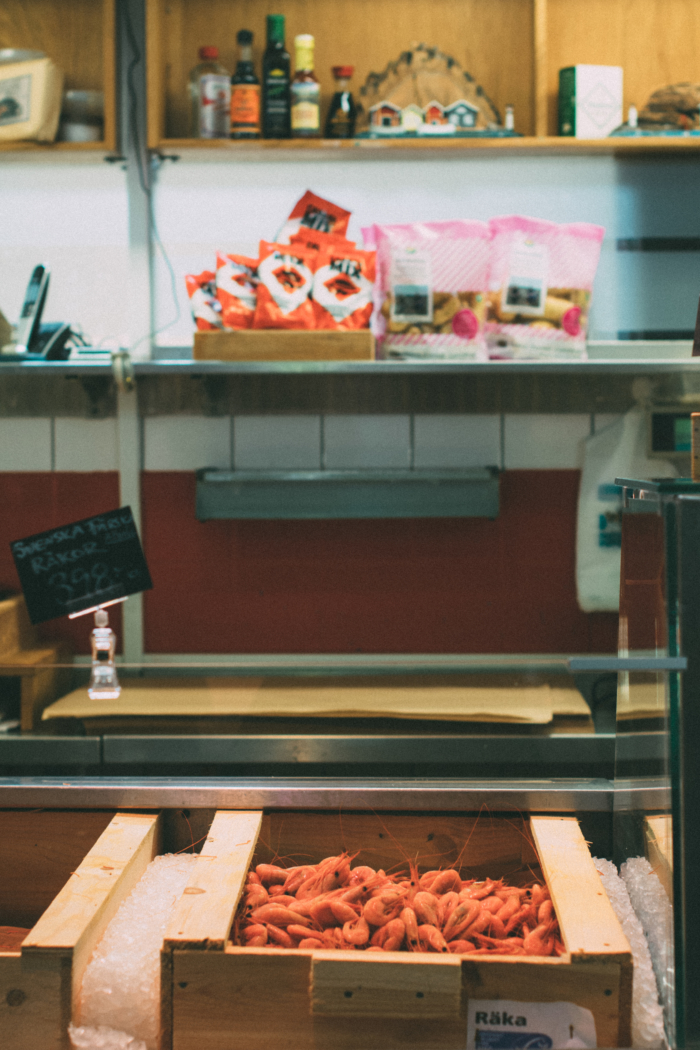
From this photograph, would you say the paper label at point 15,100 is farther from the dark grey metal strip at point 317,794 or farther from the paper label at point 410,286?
the dark grey metal strip at point 317,794

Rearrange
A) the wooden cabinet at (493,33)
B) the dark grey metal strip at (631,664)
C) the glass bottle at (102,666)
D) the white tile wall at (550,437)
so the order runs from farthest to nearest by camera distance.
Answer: the white tile wall at (550,437)
the wooden cabinet at (493,33)
the glass bottle at (102,666)
the dark grey metal strip at (631,664)

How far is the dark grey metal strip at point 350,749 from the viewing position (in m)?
1.94

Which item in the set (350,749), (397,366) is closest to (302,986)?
(350,749)

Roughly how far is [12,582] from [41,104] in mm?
1195

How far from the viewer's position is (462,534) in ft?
8.16

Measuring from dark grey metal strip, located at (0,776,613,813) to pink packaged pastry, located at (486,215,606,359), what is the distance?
1210 mm

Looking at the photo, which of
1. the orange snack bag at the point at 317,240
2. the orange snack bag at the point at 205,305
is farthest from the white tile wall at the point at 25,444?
the orange snack bag at the point at 317,240

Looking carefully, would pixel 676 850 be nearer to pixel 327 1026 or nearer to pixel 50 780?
pixel 327 1026

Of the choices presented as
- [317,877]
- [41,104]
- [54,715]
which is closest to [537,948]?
[317,877]

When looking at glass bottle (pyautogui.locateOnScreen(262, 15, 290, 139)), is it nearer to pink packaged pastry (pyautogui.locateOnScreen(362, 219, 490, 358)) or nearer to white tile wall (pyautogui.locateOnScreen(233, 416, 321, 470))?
pink packaged pastry (pyautogui.locateOnScreen(362, 219, 490, 358))

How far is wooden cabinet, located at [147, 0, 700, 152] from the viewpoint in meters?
2.34

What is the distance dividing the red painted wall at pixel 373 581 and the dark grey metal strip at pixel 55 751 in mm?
523

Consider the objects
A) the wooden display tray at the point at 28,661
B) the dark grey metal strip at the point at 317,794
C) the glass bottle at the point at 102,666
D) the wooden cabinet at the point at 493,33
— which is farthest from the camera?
the wooden cabinet at the point at 493,33

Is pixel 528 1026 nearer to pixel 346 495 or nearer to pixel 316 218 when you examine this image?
pixel 346 495
